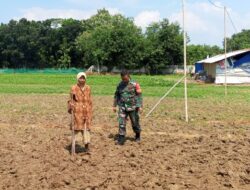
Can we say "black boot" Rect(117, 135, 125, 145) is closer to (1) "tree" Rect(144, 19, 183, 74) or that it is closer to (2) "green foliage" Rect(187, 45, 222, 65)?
(1) "tree" Rect(144, 19, 183, 74)

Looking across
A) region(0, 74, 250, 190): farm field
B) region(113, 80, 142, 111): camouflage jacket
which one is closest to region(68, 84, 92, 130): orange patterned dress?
region(0, 74, 250, 190): farm field

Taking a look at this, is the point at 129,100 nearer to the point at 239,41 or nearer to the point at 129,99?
the point at 129,99

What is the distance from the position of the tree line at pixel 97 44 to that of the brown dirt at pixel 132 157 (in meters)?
51.4

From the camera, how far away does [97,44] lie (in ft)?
226

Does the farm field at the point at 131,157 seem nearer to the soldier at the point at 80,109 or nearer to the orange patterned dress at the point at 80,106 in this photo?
the soldier at the point at 80,109

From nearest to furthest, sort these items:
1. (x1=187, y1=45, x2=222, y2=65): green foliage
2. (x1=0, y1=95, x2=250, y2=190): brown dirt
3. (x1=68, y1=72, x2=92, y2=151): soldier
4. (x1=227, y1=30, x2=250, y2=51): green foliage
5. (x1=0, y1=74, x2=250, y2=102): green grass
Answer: (x1=0, y1=95, x2=250, y2=190): brown dirt
(x1=68, y1=72, x2=92, y2=151): soldier
(x1=0, y1=74, x2=250, y2=102): green grass
(x1=187, y1=45, x2=222, y2=65): green foliage
(x1=227, y1=30, x2=250, y2=51): green foliage

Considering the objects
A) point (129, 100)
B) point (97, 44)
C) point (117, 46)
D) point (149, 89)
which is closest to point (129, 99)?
point (129, 100)

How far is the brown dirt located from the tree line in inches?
2024

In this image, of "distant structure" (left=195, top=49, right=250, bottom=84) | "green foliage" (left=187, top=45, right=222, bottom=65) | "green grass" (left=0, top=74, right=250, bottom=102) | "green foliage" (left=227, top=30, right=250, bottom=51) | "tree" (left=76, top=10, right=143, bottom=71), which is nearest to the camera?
"green grass" (left=0, top=74, right=250, bottom=102)

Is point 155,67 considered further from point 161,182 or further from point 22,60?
point 161,182

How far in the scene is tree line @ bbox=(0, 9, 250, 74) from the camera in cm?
6469

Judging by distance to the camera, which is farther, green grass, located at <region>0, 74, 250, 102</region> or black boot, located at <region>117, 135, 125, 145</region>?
green grass, located at <region>0, 74, 250, 102</region>

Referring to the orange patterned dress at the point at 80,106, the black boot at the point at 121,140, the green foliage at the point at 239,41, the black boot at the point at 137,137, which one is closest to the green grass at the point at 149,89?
the black boot at the point at 137,137

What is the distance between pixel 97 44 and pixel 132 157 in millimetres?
61144
